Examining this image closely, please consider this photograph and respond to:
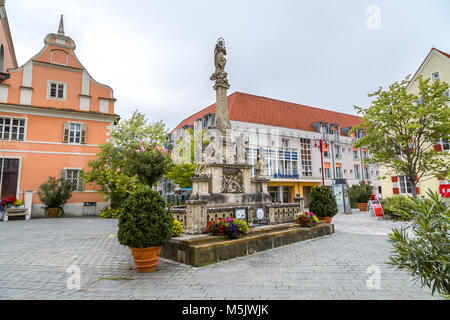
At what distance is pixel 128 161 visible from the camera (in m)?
18.4

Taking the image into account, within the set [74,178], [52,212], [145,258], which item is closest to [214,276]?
[145,258]

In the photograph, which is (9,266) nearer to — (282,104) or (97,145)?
(97,145)

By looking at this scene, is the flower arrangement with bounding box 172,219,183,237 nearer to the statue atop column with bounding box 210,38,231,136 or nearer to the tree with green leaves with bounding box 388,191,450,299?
the statue atop column with bounding box 210,38,231,136

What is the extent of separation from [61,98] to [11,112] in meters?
3.42

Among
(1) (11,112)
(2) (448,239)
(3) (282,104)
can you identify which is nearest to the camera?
(2) (448,239)

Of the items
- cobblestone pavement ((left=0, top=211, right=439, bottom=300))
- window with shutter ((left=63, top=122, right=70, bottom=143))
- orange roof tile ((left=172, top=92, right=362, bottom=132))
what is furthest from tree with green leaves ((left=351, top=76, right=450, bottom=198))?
window with shutter ((left=63, top=122, right=70, bottom=143))

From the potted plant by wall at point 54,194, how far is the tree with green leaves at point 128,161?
1673mm

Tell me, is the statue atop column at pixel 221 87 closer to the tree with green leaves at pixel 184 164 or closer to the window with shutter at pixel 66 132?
the tree with green leaves at pixel 184 164

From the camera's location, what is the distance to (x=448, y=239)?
2234 mm

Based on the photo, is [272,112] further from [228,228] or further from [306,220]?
[228,228]

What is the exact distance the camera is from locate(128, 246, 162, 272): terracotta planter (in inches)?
A: 215

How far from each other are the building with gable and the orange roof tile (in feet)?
46.8

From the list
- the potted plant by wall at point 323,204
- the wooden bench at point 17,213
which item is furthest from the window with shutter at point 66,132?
the potted plant by wall at point 323,204
